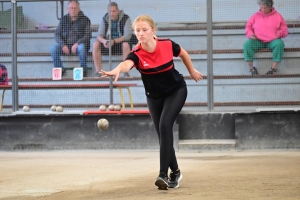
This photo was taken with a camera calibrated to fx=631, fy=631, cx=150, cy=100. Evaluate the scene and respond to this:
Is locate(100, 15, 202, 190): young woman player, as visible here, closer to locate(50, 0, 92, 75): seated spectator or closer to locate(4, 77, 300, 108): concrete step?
locate(4, 77, 300, 108): concrete step

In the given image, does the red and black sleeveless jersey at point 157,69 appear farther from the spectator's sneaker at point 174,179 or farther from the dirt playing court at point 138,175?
the dirt playing court at point 138,175

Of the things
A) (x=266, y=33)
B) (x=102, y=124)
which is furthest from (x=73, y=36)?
(x=266, y=33)

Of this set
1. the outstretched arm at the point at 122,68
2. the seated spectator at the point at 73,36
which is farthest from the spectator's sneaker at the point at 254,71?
the outstretched arm at the point at 122,68

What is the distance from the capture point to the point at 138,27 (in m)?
6.25

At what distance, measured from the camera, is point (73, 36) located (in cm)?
1138

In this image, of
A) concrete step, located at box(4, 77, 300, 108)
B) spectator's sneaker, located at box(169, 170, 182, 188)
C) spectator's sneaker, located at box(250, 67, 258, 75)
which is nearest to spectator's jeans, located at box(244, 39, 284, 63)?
spectator's sneaker, located at box(250, 67, 258, 75)

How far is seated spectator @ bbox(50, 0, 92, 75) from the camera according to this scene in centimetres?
1131

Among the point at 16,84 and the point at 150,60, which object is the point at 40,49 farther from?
the point at 150,60

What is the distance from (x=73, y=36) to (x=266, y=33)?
3.43 meters

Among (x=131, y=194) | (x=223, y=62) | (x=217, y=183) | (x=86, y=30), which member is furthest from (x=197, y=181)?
(x=86, y=30)

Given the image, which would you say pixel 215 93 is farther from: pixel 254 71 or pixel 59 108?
pixel 59 108

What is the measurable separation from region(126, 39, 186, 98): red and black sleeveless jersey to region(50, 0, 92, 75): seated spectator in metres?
4.99

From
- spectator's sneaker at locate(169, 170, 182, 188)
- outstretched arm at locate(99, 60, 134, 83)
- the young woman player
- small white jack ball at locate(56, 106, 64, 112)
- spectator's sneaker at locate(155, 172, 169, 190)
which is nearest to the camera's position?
outstretched arm at locate(99, 60, 134, 83)

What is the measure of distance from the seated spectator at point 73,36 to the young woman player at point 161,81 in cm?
497
